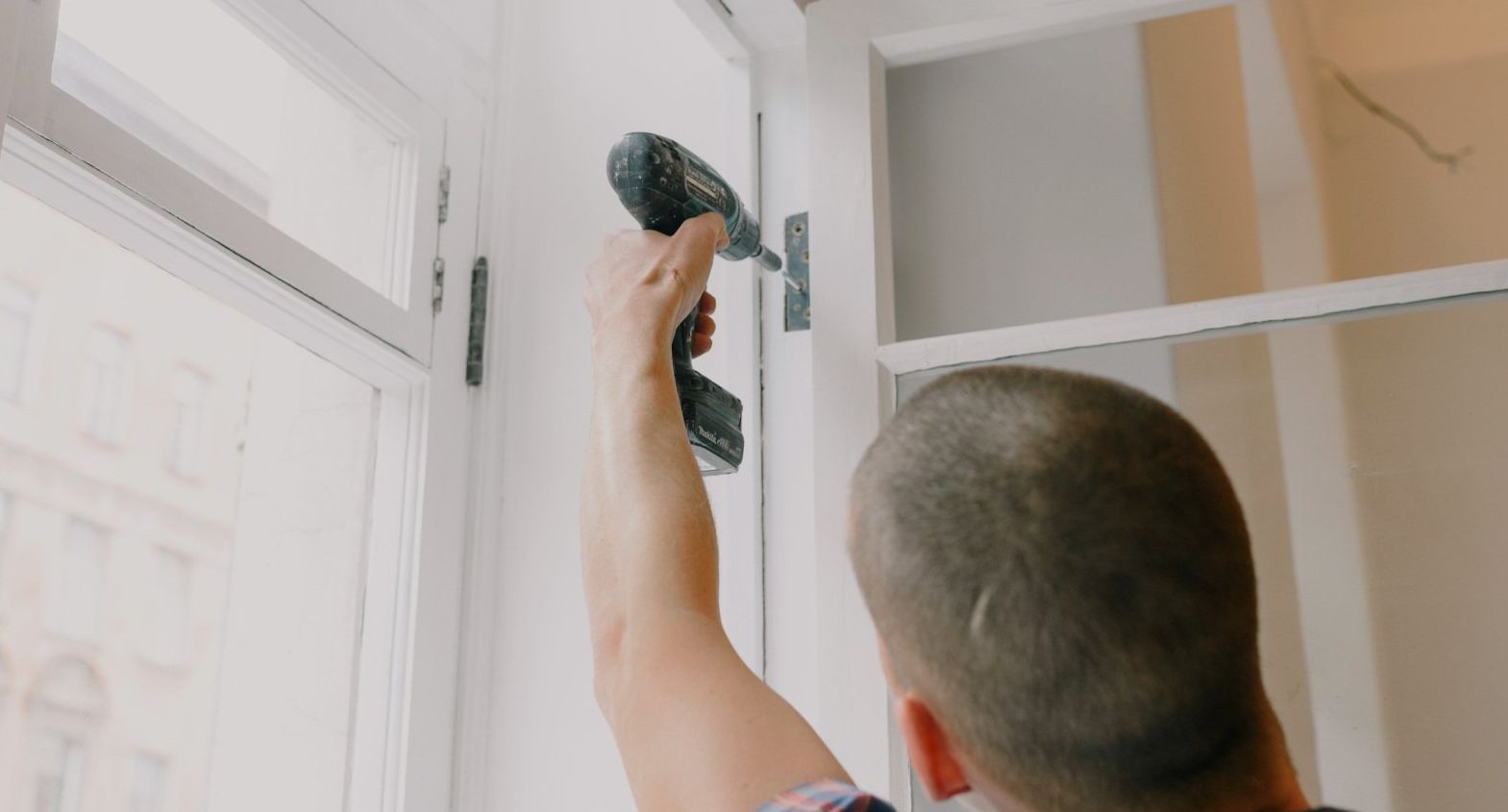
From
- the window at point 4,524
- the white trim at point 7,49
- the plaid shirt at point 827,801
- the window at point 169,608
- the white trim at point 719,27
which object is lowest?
the plaid shirt at point 827,801

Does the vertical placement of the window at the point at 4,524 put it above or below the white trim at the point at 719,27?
below

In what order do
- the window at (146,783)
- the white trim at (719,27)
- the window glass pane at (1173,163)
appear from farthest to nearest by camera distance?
the white trim at (719,27), the window glass pane at (1173,163), the window at (146,783)

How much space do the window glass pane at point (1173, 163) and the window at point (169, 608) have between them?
0.87 metres

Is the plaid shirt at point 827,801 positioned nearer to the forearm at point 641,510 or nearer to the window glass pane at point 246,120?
the forearm at point 641,510

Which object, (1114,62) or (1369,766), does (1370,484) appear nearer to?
(1369,766)

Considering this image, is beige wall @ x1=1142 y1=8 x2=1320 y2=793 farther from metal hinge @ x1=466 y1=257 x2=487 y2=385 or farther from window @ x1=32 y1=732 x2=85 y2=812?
window @ x1=32 y1=732 x2=85 y2=812

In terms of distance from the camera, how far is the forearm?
1096mm

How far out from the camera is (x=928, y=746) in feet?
2.58

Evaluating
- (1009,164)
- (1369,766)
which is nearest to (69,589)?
(1009,164)

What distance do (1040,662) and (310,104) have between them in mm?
1240

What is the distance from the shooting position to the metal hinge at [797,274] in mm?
1683

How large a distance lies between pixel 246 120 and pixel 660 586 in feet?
2.60

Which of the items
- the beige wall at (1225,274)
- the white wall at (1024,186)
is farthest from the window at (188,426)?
the beige wall at (1225,274)

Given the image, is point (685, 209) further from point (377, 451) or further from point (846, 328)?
point (377, 451)
